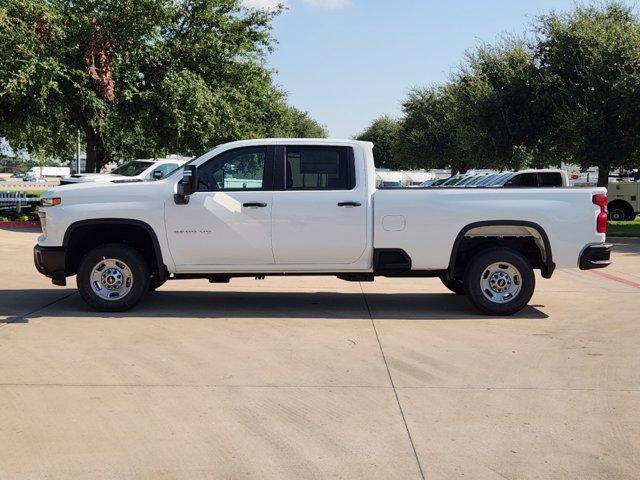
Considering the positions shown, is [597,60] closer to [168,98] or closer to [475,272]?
[168,98]

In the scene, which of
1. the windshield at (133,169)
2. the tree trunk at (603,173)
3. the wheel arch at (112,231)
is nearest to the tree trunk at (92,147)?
the windshield at (133,169)

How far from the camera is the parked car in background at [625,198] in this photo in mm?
28698

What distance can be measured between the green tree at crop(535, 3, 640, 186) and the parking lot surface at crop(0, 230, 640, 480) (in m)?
14.8

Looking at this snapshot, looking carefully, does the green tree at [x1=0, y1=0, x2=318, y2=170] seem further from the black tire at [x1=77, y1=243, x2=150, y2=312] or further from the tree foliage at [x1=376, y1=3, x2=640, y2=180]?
the black tire at [x1=77, y1=243, x2=150, y2=312]

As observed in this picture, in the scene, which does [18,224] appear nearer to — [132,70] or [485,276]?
[132,70]

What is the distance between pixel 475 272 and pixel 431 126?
48.4 meters

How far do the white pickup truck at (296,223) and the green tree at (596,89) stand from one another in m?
15.6

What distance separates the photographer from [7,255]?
581 inches

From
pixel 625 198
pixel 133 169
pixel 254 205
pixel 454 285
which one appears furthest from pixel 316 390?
pixel 625 198

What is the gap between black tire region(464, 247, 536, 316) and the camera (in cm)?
882

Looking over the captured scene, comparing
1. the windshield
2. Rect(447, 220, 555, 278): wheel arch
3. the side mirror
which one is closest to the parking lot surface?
Rect(447, 220, 555, 278): wheel arch

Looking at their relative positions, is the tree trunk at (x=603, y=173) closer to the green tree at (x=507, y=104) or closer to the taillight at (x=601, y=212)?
the green tree at (x=507, y=104)

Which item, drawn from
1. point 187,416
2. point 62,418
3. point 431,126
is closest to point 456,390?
point 187,416

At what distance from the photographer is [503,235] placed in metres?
8.88
